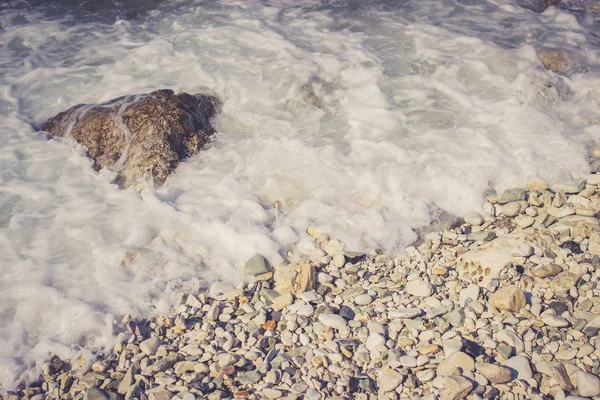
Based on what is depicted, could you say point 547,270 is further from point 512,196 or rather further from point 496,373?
point 496,373

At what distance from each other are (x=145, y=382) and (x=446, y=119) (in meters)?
4.29

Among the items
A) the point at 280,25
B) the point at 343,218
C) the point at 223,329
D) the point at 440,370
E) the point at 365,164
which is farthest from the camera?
the point at 280,25

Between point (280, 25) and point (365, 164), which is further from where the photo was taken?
point (280, 25)

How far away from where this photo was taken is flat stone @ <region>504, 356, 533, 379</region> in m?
2.57

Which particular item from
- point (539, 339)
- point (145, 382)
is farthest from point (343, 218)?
point (145, 382)

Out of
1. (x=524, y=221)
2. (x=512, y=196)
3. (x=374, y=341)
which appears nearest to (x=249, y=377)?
(x=374, y=341)

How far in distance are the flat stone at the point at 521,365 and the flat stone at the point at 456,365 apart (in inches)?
8.8

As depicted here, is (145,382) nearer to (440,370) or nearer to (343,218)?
(440,370)

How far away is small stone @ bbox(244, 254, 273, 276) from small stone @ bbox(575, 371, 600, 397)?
2125 millimetres

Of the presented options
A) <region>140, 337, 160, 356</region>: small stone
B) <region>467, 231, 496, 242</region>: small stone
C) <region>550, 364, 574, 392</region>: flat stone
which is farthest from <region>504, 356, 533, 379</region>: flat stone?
<region>140, 337, 160, 356</region>: small stone

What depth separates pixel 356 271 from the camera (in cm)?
352

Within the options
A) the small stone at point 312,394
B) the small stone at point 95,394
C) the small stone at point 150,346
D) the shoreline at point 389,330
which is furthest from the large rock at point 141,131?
the small stone at point 312,394

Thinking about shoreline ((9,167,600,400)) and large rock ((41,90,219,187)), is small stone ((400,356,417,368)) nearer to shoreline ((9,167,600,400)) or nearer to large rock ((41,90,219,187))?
shoreline ((9,167,600,400))

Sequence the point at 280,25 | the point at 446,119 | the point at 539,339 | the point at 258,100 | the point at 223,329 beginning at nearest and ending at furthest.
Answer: the point at 539,339 < the point at 223,329 < the point at 446,119 < the point at 258,100 < the point at 280,25
